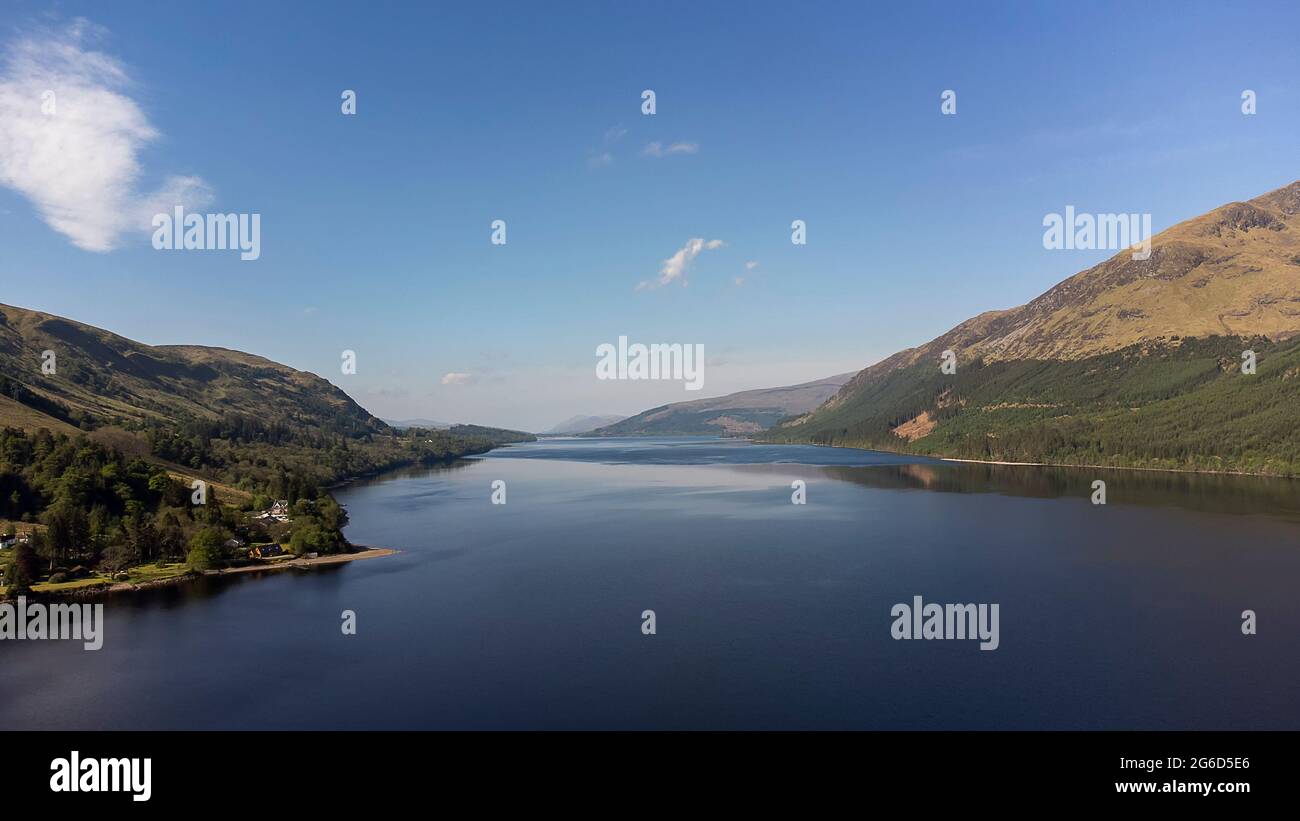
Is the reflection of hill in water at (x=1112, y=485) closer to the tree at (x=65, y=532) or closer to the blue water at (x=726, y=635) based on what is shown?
the blue water at (x=726, y=635)

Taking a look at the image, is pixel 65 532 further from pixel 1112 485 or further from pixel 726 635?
pixel 1112 485

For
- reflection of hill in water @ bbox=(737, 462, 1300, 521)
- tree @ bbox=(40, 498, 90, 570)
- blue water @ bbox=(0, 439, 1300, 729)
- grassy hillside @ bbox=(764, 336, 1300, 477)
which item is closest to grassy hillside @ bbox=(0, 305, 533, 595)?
tree @ bbox=(40, 498, 90, 570)

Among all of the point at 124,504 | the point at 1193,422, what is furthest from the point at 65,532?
the point at 1193,422

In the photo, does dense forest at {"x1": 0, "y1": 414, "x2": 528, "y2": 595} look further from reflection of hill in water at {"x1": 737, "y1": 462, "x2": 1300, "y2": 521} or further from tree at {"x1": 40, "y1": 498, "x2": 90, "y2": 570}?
reflection of hill in water at {"x1": 737, "y1": 462, "x2": 1300, "y2": 521}

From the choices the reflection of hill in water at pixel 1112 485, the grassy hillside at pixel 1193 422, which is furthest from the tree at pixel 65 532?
the grassy hillside at pixel 1193 422

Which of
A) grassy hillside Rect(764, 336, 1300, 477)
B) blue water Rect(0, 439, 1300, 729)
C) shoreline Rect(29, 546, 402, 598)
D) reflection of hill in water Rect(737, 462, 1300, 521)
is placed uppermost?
grassy hillside Rect(764, 336, 1300, 477)
